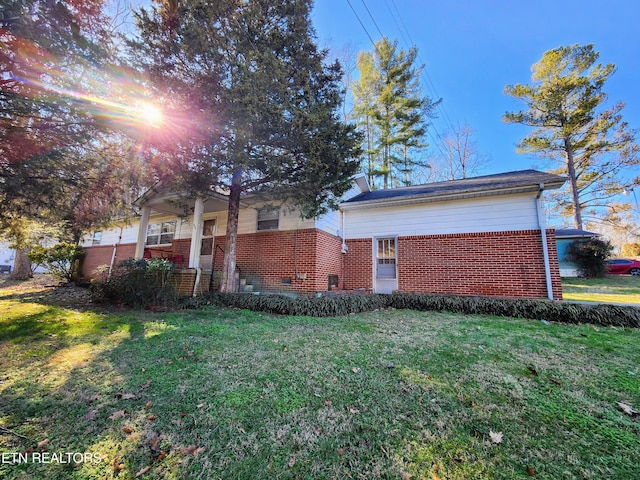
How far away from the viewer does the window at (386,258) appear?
10430mm

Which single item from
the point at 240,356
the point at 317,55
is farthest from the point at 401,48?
the point at 240,356

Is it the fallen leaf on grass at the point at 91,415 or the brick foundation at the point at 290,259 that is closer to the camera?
the fallen leaf on grass at the point at 91,415

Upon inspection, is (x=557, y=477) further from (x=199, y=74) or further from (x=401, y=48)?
(x=401, y=48)

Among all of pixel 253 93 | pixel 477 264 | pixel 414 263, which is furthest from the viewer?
pixel 414 263

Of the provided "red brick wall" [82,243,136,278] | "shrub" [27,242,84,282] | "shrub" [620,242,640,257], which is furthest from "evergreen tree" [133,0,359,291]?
"shrub" [620,242,640,257]

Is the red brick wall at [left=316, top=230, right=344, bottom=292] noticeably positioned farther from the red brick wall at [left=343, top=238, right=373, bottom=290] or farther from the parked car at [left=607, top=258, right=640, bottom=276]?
the parked car at [left=607, top=258, right=640, bottom=276]

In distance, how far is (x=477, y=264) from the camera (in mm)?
8977

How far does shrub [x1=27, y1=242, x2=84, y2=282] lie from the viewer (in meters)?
13.6

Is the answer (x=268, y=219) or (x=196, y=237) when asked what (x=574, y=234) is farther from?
(x=196, y=237)

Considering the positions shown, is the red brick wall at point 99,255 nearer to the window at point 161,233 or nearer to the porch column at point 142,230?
the window at point 161,233

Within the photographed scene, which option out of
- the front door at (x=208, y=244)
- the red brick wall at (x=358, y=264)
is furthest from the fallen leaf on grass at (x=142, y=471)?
the front door at (x=208, y=244)

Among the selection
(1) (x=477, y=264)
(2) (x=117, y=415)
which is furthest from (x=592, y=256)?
(2) (x=117, y=415)

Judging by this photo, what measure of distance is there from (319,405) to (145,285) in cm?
681

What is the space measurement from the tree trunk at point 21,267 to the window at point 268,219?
47.3 feet
